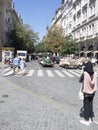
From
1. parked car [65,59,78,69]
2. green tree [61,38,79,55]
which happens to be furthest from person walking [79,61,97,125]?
green tree [61,38,79,55]

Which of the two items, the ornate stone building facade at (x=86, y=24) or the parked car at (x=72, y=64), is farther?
the ornate stone building facade at (x=86, y=24)

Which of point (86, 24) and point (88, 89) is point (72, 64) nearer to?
point (86, 24)

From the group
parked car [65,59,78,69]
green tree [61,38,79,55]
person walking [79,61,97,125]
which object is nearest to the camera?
person walking [79,61,97,125]

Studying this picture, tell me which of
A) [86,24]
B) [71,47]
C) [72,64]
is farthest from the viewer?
[71,47]

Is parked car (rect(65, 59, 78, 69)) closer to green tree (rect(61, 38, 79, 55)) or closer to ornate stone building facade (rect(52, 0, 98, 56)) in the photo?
ornate stone building facade (rect(52, 0, 98, 56))

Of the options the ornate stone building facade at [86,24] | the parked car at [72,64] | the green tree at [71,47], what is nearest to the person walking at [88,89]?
the parked car at [72,64]

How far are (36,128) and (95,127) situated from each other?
148 cm

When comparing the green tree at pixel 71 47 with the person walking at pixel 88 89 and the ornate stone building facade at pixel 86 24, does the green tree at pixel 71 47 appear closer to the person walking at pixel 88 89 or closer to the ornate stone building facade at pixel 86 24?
the ornate stone building facade at pixel 86 24

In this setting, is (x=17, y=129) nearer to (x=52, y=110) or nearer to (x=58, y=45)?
(x=52, y=110)

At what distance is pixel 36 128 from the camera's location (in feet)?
26.8

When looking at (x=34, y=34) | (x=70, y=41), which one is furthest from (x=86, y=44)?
(x=34, y=34)

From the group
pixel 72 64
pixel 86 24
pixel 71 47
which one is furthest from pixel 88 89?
pixel 71 47

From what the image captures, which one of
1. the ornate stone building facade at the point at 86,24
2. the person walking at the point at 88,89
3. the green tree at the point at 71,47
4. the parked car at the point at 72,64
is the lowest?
the parked car at the point at 72,64

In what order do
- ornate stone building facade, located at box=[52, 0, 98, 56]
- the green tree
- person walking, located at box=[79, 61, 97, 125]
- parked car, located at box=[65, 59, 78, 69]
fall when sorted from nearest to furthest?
person walking, located at box=[79, 61, 97, 125], parked car, located at box=[65, 59, 78, 69], ornate stone building facade, located at box=[52, 0, 98, 56], the green tree
